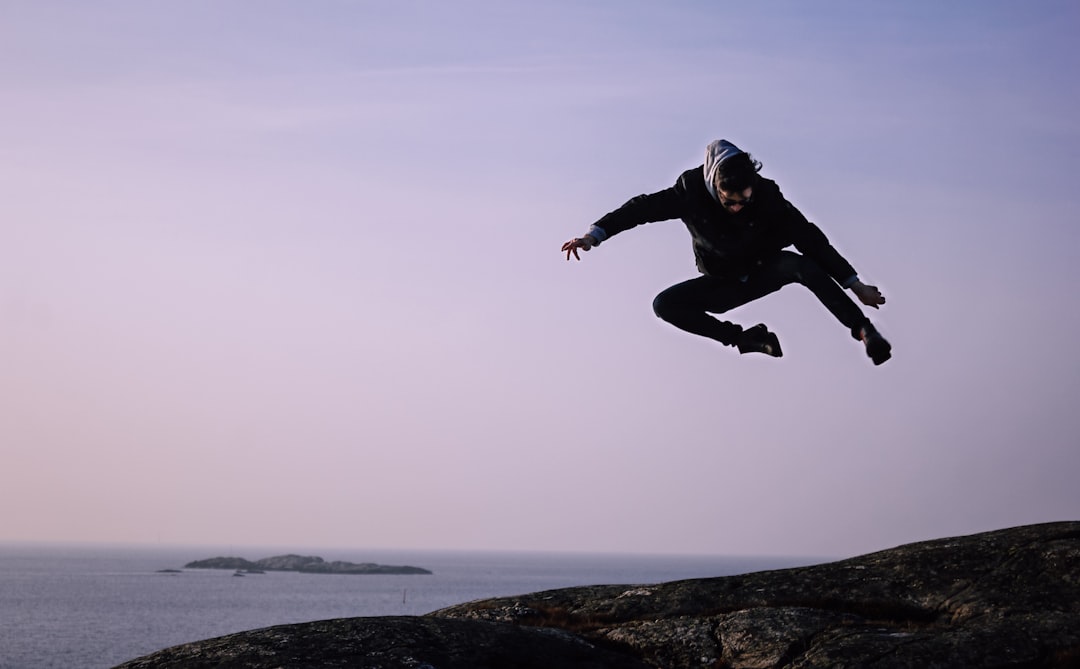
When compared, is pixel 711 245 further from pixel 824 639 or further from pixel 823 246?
pixel 824 639

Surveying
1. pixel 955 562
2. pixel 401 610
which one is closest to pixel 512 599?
pixel 955 562

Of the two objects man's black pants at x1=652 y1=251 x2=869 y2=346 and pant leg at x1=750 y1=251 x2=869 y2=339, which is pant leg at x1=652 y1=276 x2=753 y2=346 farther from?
pant leg at x1=750 y1=251 x2=869 y2=339

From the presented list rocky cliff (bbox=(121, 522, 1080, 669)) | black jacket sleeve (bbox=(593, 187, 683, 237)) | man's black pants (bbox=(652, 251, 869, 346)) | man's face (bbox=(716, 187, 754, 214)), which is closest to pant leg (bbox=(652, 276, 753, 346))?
man's black pants (bbox=(652, 251, 869, 346))

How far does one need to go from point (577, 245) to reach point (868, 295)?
10.2 ft

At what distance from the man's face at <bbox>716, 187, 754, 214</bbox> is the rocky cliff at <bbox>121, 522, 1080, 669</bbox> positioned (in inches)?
199

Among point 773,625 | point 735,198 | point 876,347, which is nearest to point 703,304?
point 735,198

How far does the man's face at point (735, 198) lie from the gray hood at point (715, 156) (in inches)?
5.3

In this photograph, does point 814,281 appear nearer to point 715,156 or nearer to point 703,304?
point 703,304

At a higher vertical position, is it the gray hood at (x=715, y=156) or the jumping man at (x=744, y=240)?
the gray hood at (x=715, y=156)

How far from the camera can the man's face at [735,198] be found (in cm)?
1187

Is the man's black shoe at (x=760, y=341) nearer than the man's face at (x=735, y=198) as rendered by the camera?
No

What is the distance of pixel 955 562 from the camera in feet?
51.3

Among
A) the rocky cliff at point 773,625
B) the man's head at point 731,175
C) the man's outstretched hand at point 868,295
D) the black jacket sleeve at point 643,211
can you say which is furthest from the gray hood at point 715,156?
the rocky cliff at point 773,625

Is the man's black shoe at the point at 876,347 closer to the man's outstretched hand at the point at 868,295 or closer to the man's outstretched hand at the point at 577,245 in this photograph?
the man's outstretched hand at the point at 868,295
